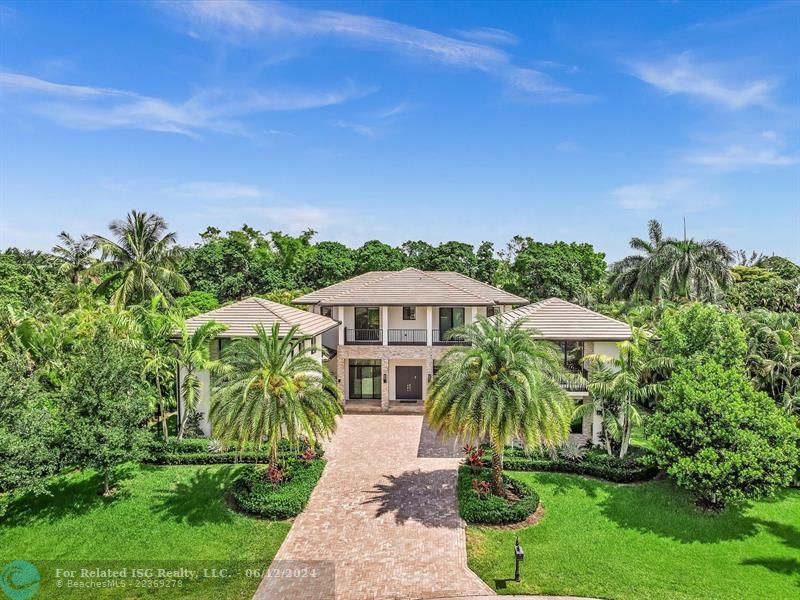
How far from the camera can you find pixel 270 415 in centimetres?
1585

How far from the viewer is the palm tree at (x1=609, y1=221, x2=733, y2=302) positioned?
34.3 m

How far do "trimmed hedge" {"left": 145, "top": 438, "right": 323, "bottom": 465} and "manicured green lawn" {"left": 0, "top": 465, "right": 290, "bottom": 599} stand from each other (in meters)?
1.18

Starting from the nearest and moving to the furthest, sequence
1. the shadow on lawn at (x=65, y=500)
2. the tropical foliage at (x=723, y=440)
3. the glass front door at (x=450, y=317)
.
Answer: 1. the tropical foliage at (x=723, y=440)
2. the shadow on lawn at (x=65, y=500)
3. the glass front door at (x=450, y=317)

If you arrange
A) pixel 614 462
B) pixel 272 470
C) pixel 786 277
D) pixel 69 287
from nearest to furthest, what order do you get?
pixel 272 470 → pixel 614 462 → pixel 69 287 → pixel 786 277

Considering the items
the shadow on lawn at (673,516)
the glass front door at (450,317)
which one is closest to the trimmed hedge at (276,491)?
the shadow on lawn at (673,516)

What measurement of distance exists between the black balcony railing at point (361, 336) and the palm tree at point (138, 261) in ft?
45.7

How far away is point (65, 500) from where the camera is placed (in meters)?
16.9

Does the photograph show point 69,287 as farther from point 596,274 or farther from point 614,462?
point 596,274

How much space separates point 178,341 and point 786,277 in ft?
194

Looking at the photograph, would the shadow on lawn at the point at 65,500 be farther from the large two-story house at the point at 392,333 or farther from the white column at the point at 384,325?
the white column at the point at 384,325

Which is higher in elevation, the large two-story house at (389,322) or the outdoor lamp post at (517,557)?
the large two-story house at (389,322)

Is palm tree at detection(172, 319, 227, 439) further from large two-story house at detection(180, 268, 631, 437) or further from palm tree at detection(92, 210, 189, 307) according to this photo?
palm tree at detection(92, 210, 189, 307)

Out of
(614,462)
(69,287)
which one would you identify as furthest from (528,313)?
(69,287)

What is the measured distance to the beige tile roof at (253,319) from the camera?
22.9 meters
